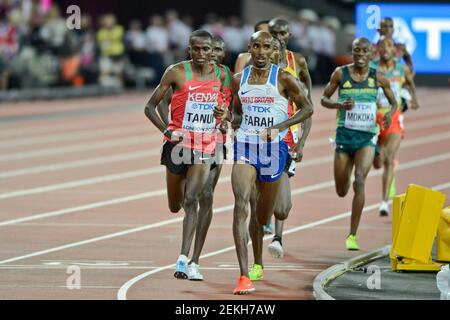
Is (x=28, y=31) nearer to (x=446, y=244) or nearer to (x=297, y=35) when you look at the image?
(x=297, y=35)

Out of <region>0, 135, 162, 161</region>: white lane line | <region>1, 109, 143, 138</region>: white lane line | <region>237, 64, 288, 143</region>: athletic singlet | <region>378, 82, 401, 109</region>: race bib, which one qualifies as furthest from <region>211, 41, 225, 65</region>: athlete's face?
<region>1, 109, 143, 138</region>: white lane line

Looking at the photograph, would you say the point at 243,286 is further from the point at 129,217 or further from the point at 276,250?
the point at 129,217

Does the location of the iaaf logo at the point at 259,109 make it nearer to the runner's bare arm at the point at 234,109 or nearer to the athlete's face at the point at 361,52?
the runner's bare arm at the point at 234,109

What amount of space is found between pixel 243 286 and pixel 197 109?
1.75m

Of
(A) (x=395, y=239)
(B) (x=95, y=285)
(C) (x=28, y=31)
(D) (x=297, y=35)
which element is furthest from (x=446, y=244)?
(D) (x=297, y=35)

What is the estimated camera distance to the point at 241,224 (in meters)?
12.2

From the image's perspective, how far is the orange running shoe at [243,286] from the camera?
1209 cm

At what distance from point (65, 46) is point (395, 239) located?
25923 mm

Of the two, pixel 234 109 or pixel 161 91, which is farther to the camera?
pixel 161 91

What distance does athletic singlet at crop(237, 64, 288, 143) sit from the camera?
12.5 m

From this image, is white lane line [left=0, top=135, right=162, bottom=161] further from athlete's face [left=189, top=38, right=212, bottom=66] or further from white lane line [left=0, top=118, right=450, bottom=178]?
athlete's face [left=189, top=38, right=212, bottom=66]

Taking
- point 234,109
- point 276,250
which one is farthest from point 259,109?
point 276,250

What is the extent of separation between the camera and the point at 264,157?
12570 mm

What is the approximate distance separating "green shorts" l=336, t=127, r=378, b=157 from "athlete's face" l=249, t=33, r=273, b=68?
3243 mm
